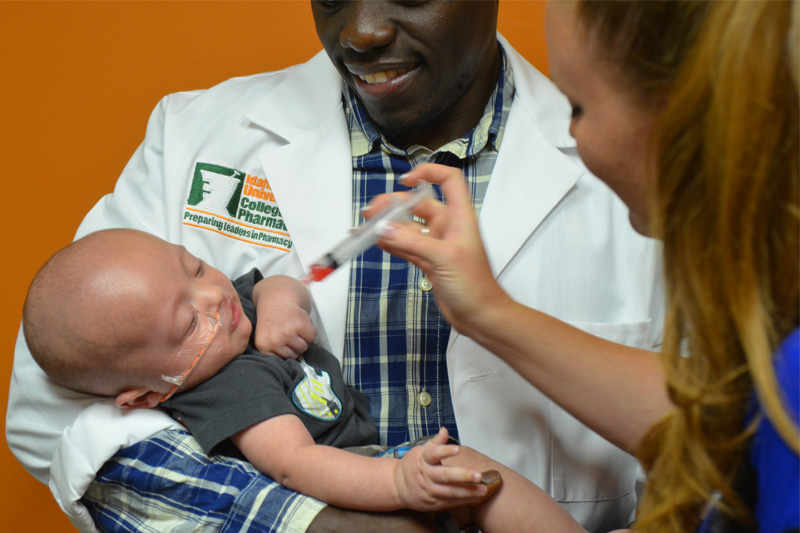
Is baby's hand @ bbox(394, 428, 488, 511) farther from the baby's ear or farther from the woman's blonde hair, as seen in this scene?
the baby's ear

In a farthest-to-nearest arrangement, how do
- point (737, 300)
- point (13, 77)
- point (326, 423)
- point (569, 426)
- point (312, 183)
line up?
point (13, 77) → point (312, 183) → point (569, 426) → point (326, 423) → point (737, 300)

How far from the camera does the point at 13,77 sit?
212cm

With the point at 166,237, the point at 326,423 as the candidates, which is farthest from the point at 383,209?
the point at 166,237

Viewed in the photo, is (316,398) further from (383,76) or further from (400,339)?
(383,76)

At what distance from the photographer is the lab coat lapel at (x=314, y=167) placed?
1648mm

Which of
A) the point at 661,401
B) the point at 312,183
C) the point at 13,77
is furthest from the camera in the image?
the point at 13,77

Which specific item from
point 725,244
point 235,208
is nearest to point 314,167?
point 235,208

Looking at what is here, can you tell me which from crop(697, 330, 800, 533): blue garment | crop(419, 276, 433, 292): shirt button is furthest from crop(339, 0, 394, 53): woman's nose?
crop(697, 330, 800, 533): blue garment

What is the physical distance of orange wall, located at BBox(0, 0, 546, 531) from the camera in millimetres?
2117

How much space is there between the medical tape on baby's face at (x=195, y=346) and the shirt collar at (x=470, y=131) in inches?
23.3

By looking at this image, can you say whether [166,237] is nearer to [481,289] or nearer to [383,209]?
[383,209]

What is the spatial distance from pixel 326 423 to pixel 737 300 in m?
0.79

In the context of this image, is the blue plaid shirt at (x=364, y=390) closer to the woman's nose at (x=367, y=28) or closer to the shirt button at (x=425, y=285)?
the shirt button at (x=425, y=285)

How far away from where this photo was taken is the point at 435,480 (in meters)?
1.15
